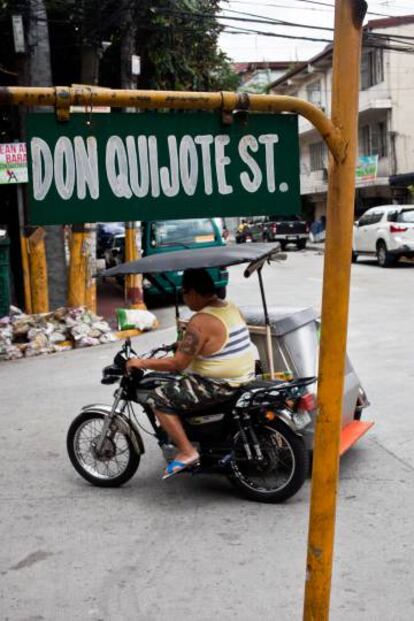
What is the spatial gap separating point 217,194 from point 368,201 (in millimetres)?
37424

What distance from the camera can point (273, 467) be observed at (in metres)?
5.19

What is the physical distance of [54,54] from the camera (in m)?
16.7

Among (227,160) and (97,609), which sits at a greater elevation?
(227,160)

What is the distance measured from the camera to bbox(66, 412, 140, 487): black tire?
5.59 meters

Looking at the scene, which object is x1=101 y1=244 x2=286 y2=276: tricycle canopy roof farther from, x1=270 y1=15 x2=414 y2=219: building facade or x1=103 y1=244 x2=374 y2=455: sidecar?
x1=270 y1=15 x2=414 y2=219: building facade

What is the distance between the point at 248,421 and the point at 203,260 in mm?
1090

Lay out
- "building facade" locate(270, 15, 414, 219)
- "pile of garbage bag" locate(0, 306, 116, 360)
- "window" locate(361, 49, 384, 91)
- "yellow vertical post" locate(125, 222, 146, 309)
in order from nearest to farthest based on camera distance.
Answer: "pile of garbage bag" locate(0, 306, 116, 360)
"yellow vertical post" locate(125, 222, 146, 309)
"building facade" locate(270, 15, 414, 219)
"window" locate(361, 49, 384, 91)

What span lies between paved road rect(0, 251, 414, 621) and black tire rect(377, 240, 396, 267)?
607 inches

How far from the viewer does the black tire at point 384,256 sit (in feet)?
74.0

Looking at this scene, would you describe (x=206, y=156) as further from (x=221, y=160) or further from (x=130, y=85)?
(x=130, y=85)

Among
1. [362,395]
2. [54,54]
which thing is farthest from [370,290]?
[362,395]

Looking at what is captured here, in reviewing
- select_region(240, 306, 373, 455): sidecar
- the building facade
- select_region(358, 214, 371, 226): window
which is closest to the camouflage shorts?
select_region(240, 306, 373, 455): sidecar

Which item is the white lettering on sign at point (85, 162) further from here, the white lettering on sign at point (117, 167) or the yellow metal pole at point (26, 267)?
the yellow metal pole at point (26, 267)

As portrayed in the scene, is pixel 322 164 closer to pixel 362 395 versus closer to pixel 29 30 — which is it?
pixel 29 30
